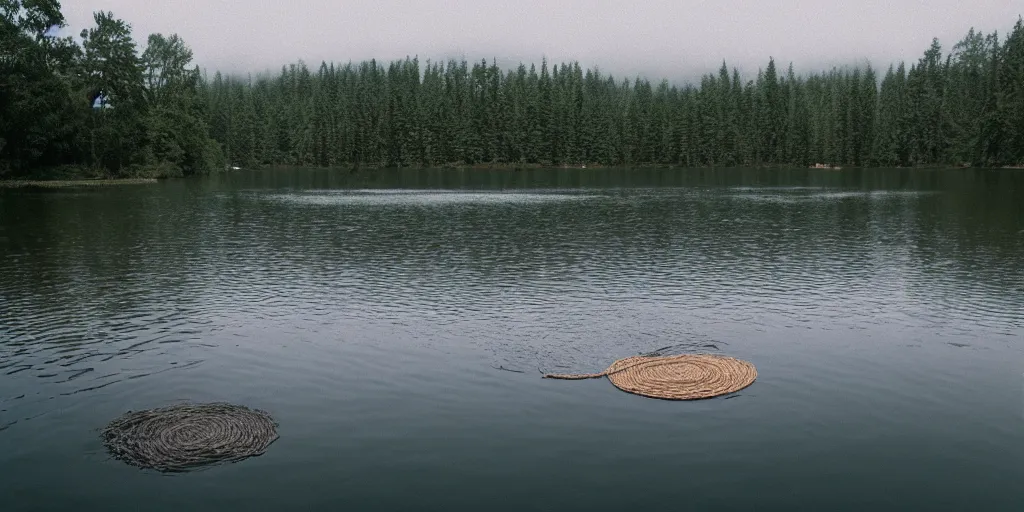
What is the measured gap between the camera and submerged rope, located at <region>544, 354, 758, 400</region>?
74.1 feet

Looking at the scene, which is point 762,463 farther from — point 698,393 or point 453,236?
point 453,236

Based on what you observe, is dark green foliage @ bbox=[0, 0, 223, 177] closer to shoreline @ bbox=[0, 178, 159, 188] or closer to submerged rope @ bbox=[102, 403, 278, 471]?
shoreline @ bbox=[0, 178, 159, 188]

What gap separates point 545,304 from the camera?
33469 millimetres

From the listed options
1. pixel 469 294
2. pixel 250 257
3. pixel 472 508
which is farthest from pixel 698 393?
pixel 250 257

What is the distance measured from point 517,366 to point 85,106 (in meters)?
116

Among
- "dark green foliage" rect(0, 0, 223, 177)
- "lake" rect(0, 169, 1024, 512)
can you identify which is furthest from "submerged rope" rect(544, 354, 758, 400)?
"dark green foliage" rect(0, 0, 223, 177)

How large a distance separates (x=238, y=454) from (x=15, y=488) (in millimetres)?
4311

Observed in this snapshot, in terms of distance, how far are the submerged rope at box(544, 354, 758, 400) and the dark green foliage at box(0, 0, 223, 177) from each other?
10604 centimetres

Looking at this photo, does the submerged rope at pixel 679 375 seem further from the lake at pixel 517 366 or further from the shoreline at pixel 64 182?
the shoreline at pixel 64 182

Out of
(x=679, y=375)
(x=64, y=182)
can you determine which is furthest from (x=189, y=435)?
(x=64, y=182)

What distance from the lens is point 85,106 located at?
120375 millimetres

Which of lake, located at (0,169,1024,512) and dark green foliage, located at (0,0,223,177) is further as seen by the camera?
dark green foliage, located at (0,0,223,177)

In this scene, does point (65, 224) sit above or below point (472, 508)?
above

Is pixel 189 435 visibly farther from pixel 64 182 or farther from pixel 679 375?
pixel 64 182
